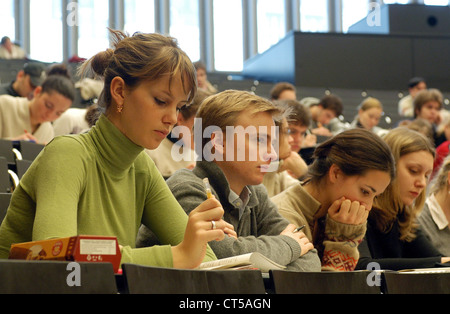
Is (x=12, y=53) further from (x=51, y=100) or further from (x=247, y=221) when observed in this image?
(x=247, y=221)

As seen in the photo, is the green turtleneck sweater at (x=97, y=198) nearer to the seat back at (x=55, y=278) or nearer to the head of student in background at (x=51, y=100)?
the seat back at (x=55, y=278)

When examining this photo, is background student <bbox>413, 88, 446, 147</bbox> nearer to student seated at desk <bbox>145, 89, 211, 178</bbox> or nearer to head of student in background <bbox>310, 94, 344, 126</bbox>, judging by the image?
head of student in background <bbox>310, 94, 344, 126</bbox>

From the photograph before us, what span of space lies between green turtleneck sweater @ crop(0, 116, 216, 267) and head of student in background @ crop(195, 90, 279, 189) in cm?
30

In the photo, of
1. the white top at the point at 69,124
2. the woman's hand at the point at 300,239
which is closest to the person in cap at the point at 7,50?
the white top at the point at 69,124

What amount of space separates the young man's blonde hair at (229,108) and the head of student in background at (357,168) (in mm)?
358

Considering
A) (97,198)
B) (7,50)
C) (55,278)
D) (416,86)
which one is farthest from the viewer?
(7,50)

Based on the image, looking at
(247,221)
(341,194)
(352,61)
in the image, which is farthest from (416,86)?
(247,221)

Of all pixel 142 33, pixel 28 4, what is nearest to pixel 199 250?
pixel 142 33

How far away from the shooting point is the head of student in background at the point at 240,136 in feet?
6.74

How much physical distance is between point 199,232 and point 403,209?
1.51m

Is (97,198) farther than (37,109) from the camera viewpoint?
No

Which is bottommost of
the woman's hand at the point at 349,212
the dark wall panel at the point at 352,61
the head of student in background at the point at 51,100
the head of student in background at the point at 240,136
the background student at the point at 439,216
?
the background student at the point at 439,216

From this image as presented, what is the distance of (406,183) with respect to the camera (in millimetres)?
2785

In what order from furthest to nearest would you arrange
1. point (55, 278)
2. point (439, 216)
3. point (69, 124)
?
point (69, 124) → point (439, 216) → point (55, 278)
